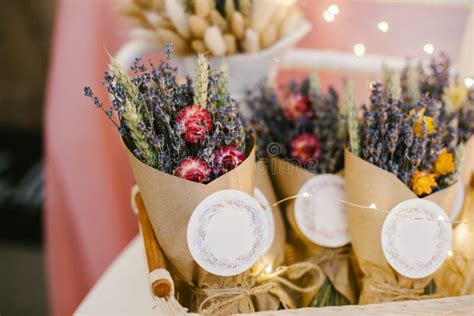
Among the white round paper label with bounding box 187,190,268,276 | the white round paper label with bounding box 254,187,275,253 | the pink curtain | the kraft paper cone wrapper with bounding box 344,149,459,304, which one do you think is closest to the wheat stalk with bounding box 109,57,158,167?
the white round paper label with bounding box 187,190,268,276

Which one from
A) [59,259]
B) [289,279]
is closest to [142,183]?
[289,279]

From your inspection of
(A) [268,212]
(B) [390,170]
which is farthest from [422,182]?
(A) [268,212]

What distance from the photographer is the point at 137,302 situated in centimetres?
101

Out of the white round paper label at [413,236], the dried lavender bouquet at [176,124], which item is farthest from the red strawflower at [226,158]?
the white round paper label at [413,236]

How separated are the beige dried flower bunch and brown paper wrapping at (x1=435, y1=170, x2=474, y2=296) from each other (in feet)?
1.79

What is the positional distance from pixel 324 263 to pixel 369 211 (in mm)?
176

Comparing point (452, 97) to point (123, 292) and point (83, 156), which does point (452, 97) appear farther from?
point (83, 156)

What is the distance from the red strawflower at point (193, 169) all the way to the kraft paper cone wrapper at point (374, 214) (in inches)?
10.1

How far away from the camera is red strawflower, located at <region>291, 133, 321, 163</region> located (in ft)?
3.43

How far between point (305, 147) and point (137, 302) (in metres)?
0.42

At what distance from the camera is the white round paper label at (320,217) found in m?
0.99

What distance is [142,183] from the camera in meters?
0.83

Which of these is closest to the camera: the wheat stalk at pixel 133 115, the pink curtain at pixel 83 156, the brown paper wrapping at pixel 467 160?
the wheat stalk at pixel 133 115

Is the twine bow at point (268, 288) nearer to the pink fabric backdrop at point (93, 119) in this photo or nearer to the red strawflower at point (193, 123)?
the red strawflower at point (193, 123)
